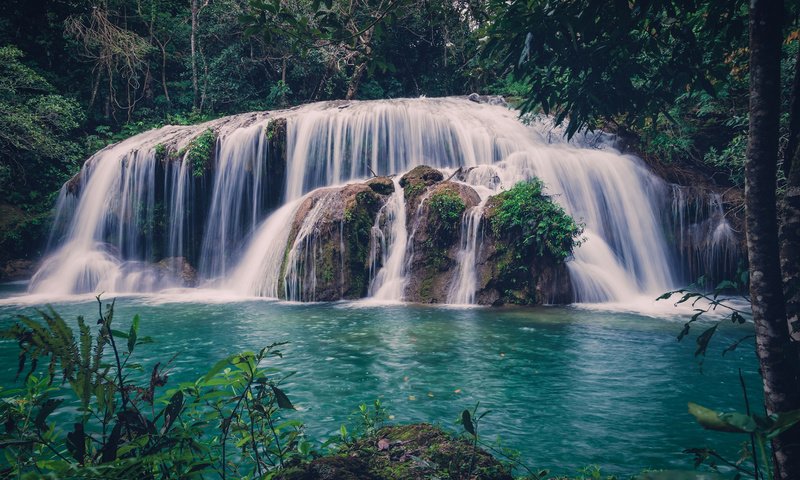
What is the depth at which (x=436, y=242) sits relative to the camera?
11.9 meters

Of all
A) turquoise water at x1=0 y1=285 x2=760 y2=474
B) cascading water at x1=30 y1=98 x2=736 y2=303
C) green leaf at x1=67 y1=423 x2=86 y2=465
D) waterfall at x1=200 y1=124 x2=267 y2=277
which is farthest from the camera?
waterfall at x1=200 y1=124 x2=267 y2=277

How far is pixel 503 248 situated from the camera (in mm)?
11266

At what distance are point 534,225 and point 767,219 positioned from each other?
9.19 meters

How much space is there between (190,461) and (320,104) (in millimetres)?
18209

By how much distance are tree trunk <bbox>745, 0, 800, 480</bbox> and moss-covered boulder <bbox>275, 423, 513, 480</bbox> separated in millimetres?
1315

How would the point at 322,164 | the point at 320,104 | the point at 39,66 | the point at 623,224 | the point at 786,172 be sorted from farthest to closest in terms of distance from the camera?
the point at 39,66, the point at 320,104, the point at 322,164, the point at 623,224, the point at 786,172

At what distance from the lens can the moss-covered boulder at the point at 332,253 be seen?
12.1 m

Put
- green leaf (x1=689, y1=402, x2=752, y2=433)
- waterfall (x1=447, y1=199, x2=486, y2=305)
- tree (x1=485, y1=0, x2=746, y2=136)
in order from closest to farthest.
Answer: green leaf (x1=689, y1=402, x2=752, y2=433)
tree (x1=485, y1=0, x2=746, y2=136)
waterfall (x1=447, y1=199, x2=486, y2=305)

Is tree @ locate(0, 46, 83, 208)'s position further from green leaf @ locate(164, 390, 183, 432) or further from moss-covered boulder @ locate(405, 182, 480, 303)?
green leaf @ locate(164, 390, 183, 432)

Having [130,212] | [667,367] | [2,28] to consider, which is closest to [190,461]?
[667,367]

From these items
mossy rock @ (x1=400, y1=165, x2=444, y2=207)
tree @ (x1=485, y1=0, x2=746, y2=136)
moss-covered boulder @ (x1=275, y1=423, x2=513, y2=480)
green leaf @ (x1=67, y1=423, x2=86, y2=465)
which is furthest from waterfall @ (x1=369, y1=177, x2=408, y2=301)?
green leaf @ (x1=67, y1=423, x2=86, y2=465)

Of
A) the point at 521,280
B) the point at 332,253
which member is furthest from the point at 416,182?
the point at 521,280

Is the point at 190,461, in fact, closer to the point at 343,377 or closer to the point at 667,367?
the point at 343,377

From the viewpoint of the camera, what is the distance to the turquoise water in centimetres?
435
